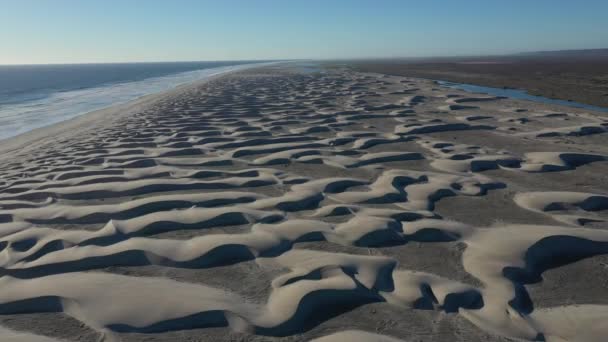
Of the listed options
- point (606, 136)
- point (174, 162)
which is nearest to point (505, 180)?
point (606, 136)

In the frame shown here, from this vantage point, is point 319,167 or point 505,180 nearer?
point 505,180

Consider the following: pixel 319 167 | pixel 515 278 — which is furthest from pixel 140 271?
pixel 319 167

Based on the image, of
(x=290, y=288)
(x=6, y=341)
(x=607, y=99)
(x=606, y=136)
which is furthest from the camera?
(x=607, y=99)

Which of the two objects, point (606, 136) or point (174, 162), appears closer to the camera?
point (174, 162)

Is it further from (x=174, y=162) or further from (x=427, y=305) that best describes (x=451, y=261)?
(x=174, y=162)

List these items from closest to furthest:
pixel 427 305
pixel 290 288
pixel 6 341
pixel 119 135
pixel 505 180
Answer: pixel 6 341 < pixel 427 305 < pixel 290 288 < pixel 505 180 < pixel 119 135

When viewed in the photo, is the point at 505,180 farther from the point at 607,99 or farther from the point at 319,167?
the point at 607,99
